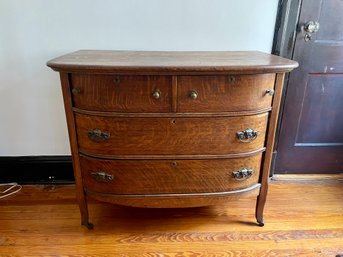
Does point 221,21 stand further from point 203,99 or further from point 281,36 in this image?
point 203,99

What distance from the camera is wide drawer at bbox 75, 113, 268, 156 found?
1089 mm

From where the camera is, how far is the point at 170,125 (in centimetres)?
109

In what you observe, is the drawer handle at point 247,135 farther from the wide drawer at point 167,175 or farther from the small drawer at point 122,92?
the small drawer at point 122,92

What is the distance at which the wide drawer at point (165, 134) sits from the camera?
1089 mm

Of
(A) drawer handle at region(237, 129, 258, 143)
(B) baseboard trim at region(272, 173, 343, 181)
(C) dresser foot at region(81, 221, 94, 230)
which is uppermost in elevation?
(A) drawer handle at region(237, 129, 258, 143)

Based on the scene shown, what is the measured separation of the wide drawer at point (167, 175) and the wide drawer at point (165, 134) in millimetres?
56

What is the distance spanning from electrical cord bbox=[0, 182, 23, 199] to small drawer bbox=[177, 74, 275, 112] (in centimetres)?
130

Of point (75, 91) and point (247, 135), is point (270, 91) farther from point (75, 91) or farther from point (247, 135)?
point (75, 91)

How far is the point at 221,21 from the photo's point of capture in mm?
1477

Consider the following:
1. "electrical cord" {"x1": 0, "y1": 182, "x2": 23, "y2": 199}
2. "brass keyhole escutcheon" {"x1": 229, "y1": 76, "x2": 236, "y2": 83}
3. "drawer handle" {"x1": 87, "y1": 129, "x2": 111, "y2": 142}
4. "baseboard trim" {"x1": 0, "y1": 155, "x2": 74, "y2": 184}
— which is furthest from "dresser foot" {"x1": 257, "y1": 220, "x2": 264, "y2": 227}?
"electrical cord" {"x1": 0, "y1": 182, "x2": 23, "y2": 199}

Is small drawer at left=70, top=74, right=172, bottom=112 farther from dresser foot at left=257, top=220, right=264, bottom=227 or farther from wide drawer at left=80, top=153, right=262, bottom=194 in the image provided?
dresser foot at left=257, top=220, right=264, bottom=227

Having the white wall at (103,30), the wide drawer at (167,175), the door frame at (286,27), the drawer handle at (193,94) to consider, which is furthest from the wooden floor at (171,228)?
the door frame at (286,27)

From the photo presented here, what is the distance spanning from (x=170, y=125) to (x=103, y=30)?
2.50 ft

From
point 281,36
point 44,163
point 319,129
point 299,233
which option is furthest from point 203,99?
point 44,163
